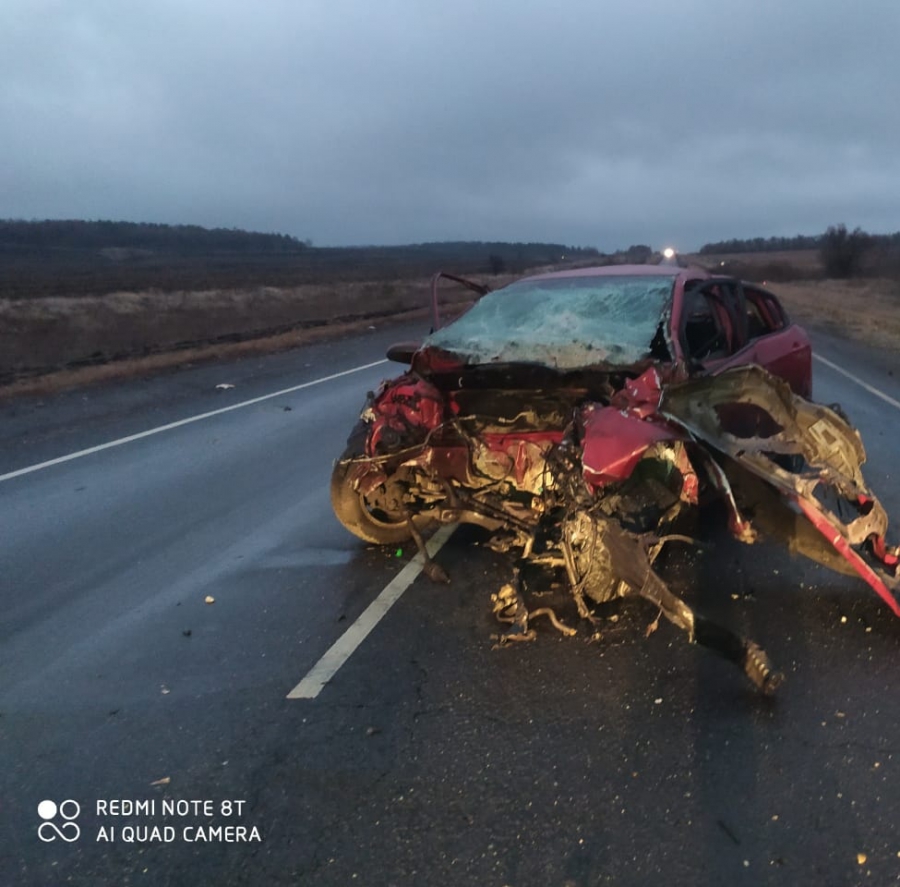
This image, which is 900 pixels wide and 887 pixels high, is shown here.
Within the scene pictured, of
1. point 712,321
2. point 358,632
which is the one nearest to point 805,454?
point 712,321

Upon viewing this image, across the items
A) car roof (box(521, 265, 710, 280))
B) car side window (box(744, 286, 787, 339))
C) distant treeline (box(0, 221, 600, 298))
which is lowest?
distant treeline (box(0, 221, 600, 298))

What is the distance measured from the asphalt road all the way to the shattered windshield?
1284 millimetres

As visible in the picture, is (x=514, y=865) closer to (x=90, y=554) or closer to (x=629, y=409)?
(x=629, y=409)

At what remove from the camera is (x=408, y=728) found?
347 cm

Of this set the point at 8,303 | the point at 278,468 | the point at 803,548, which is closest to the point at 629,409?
the point at 803,548

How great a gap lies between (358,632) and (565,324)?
99.2 inches

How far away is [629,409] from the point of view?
4.39m

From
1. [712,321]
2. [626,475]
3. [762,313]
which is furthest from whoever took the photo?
[762,313]

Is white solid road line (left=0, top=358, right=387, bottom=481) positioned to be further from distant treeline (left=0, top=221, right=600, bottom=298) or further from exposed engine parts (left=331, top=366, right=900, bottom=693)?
distant treeline (left=0, top=221, right=600, bottom=298)

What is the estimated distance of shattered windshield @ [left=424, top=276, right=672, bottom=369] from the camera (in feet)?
17.0

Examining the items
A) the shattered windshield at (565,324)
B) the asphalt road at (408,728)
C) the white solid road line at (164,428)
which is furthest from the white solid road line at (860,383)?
the white solid road line at (164,428)

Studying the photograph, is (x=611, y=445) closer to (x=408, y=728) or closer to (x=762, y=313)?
(x=408, y=728)

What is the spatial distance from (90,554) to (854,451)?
4673 mm

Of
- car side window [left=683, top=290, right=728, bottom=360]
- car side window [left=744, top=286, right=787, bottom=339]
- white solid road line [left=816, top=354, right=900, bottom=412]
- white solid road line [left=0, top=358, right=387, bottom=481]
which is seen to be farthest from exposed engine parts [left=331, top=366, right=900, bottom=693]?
white solid road line [left=816, top=354, right=900, bottom=412]
